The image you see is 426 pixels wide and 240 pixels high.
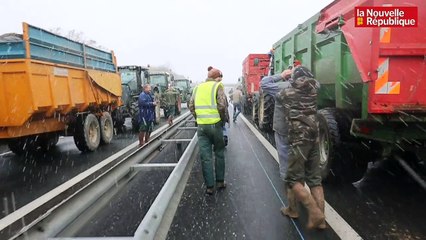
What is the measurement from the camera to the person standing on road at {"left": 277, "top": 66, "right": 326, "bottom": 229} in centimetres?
415

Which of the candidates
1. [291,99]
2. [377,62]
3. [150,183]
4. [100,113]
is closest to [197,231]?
[291,99]

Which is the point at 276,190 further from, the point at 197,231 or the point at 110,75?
the point at 110,75

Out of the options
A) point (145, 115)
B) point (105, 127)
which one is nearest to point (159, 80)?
point (105, 127)

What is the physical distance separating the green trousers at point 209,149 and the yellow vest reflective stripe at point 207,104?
88mm

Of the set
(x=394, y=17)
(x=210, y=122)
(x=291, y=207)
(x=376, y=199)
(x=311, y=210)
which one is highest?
(x=394, y=17)

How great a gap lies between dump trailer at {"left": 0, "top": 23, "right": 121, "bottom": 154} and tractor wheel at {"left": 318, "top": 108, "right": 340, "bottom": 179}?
4.84 m

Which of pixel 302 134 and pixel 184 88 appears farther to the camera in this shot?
pixel 184 88

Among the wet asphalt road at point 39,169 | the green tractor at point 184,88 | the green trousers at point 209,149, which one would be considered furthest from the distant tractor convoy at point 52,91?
the green tractor at point 184,88

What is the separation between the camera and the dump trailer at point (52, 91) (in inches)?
262

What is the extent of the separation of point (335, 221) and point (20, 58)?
18.9ft

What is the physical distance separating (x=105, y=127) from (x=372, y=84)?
8504 millimetres

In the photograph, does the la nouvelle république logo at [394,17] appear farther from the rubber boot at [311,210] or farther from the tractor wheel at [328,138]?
the rubber boot at [311,210]

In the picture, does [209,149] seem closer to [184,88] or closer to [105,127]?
[105,127]

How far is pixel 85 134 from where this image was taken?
30.6ft
